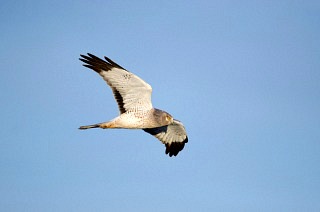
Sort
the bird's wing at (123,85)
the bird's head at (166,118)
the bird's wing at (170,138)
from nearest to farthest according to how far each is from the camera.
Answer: the bird's wing at (123,85) < the bird's head at (166,118) < the bird's wing at (170,138)

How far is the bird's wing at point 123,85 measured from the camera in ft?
60.9

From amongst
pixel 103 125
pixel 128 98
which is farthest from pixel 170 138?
pixel 103 125

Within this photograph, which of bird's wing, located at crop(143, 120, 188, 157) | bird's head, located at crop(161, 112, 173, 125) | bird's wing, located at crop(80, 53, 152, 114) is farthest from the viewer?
bird's wing, located at crop(143, 120, 188, 157)

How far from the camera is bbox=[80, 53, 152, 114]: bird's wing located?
1856 centimetres

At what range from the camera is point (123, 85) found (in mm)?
19203

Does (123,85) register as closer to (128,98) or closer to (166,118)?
(128,98)

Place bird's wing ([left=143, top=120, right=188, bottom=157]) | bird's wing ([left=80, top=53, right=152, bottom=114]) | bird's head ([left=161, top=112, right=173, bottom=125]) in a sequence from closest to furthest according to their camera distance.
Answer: bird's wing ([left=80, top=53, right=152, bottom=114])
bird's head ([left=161, top=112, right=173, bottom=125])
bird's wing ([left=143, top=120, right=188, bottom=157])

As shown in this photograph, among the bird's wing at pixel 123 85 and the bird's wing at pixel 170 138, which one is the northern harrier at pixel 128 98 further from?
the bird's wing at pixel 170 138

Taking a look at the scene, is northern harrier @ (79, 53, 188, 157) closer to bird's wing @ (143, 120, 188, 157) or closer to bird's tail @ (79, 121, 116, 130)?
bird's tail @ (79, 121, 116, 130)

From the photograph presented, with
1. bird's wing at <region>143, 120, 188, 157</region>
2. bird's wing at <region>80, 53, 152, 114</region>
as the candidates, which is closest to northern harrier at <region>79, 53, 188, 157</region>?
bird's wing at <region>80, 53, 152, 114</region>

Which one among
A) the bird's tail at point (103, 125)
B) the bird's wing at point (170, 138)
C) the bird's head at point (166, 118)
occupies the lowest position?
the bird's tail at point (103, 125)

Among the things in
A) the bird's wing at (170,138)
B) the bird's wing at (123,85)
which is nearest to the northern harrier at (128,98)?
the bird's wing at (123,85)

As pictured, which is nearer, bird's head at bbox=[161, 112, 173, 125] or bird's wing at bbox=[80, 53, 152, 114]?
bird's wing at bbox=[80, 53, 152, 114]

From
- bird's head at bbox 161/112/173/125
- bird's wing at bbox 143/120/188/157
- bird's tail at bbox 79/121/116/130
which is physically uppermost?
bird's wing at bbox 143/120/188/157
